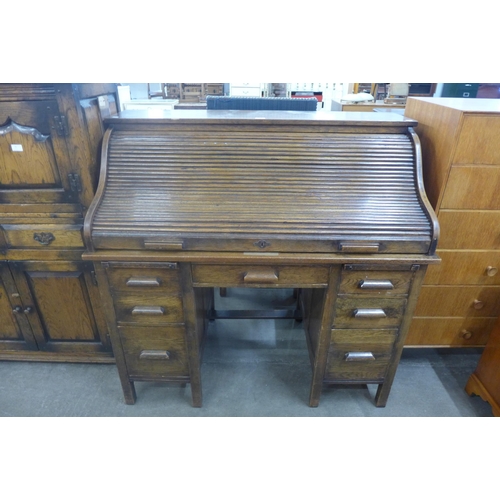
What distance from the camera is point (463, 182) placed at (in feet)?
5.21

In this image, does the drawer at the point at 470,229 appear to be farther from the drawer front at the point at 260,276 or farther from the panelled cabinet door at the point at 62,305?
the panelled cabinet door at the point at 62,305

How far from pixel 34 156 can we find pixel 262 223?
1.07 meters

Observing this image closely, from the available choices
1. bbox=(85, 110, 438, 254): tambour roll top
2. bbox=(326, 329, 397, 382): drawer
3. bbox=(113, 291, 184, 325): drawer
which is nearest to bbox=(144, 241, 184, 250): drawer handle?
bbox=(85, 110, 438, 254): tambour roll top

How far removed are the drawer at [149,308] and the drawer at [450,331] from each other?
4.45ft

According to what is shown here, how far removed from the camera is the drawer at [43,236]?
1.67 meters

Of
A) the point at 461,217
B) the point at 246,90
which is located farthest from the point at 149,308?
the point at 246,90

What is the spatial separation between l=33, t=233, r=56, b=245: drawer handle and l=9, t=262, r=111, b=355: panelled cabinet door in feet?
0.41

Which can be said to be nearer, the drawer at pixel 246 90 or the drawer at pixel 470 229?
the drawer at pixel 470 229

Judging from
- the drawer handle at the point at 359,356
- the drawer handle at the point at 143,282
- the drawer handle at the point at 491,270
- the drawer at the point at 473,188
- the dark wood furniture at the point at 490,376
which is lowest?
the dark wood furniture at the point at 490,376

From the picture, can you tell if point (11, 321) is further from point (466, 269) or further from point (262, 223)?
point (466, 269)

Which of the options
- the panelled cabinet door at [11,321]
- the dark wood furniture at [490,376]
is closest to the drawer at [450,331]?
the dark wood furniture at [490,376]

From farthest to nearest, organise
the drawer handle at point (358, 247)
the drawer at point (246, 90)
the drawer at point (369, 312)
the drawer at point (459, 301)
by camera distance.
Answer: the drawer at point (246, 90) → the drawer at point (459, 301) → the drawer at point (369, 312) → the drawer handle at point (358, 247)

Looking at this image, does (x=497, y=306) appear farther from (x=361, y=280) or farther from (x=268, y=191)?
(x=268, y=191)

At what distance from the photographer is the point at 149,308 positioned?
1.54m
